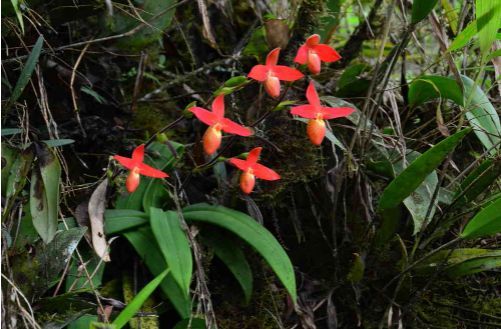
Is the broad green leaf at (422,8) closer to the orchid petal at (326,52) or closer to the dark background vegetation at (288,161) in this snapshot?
the dark background vegetation at (288,161)

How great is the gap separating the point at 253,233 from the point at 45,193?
362 mm

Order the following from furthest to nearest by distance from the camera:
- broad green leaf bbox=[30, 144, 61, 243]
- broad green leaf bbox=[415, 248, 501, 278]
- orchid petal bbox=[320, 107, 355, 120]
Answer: broad green leaf bbox=[415, 248, 501, 278]
orchid petal bbox=[320, 107, 355, 120]
broad green leaf bbox=[30, 144, 61, 243]

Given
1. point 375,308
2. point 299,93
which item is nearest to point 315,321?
point 375,308

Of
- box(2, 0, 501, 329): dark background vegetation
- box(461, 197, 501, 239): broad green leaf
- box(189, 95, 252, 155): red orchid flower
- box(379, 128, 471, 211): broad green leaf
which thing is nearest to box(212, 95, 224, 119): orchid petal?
box(189, 95, 252, 155): red orchid flower

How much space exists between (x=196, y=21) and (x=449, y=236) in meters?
0.87

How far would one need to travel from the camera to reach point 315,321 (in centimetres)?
130

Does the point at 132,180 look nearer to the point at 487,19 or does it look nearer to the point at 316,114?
the point at 316,114

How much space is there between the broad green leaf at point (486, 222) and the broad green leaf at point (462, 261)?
75mm

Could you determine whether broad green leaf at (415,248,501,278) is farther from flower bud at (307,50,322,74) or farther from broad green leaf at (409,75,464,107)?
flower bud at (307,50,322,74)

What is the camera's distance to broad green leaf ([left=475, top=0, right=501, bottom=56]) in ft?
3.22

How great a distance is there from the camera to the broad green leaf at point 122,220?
1104mm

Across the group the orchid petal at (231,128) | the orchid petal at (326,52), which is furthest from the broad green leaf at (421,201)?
the orchid petal at (231,128)

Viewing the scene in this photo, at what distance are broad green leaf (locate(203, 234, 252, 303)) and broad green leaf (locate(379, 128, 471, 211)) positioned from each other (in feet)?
0.91

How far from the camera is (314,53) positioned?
1.10 meters
